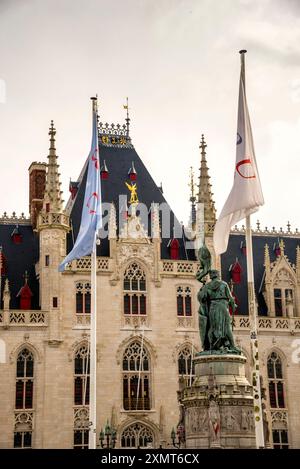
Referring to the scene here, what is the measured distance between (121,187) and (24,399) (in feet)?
53.5

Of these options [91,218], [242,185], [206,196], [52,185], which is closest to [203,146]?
[206,196]

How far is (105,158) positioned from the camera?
60281 millimetres

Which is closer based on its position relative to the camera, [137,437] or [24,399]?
[24,399]

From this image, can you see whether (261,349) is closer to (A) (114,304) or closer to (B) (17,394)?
(A) (114,304)

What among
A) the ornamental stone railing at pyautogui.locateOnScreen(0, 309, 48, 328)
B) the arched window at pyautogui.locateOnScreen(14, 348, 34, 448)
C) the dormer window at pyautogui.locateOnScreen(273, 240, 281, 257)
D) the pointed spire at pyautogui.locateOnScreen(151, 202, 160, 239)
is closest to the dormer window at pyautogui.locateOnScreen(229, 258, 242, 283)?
the dormer window at pyautogui.locateOnScreen(273, 240, 281, 257)

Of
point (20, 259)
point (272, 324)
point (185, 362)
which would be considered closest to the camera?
point (185, 362)

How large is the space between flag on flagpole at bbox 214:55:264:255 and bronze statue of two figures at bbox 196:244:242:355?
1720 millimetres

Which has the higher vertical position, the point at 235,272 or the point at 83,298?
the point at 235,272

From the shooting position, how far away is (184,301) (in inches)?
2200

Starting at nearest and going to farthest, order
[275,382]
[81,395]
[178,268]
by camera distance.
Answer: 1. [81,395]
2. [178,268]
3. [275,382]

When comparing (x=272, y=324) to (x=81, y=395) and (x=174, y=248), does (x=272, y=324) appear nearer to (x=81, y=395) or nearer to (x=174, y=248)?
(x=174, y=248)

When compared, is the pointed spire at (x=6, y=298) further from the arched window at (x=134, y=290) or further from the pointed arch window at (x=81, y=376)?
the arched window at (x=134, y=290)
